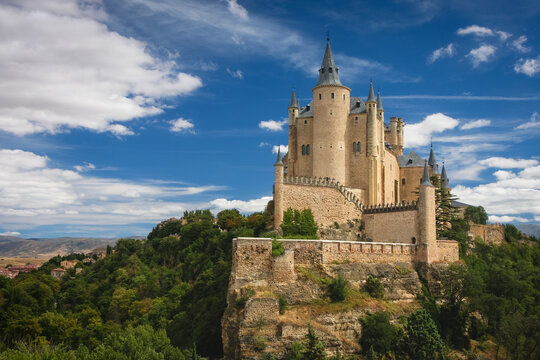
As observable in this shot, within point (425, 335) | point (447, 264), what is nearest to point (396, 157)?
point (447, 264)

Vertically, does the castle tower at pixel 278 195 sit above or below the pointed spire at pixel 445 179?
below

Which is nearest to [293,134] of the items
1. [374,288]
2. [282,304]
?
[374,288]

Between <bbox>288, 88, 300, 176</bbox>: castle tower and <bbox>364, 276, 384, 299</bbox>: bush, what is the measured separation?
23.6m

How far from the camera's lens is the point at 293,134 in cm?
7156

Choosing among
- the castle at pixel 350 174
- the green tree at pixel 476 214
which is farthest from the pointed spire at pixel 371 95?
the green tree at pixel 476 214

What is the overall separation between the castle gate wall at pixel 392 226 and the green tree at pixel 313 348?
→ 1881 centimetres

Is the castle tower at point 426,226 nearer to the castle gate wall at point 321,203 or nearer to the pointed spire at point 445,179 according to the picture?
the castle gate wall at point 321,203

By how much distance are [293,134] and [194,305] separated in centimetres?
2451

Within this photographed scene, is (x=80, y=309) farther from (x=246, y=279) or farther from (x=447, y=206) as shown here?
(x=447, y=206)

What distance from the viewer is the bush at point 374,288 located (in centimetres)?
4994

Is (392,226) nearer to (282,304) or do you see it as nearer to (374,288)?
(374,288)

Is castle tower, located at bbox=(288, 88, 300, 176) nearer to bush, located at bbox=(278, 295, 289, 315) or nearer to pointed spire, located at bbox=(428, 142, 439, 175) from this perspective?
pointed spire, located at bbox=(428, 142, 439, 175)

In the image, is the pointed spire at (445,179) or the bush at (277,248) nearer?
the bush at (277,248)

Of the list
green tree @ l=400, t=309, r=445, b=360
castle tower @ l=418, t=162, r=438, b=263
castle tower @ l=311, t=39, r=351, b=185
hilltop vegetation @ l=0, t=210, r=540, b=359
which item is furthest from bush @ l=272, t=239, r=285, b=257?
castle tower @ l=311, t=39, r=351, b=185
